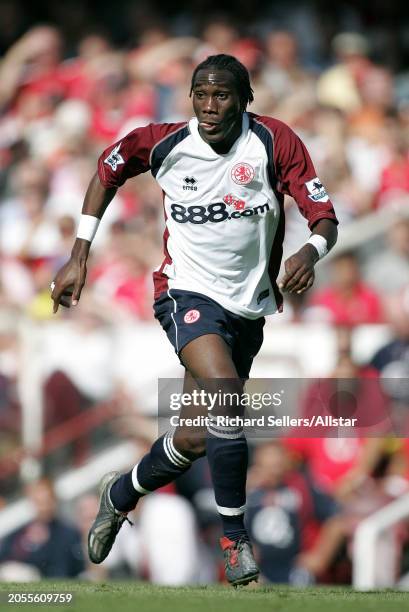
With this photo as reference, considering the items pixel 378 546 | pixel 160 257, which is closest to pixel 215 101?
pixel 378 546

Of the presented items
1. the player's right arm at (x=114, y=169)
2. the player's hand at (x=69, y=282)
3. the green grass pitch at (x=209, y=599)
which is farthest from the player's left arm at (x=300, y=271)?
the green grass pitch at (x=209, y=599)

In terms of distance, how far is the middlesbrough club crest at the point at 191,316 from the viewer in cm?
646

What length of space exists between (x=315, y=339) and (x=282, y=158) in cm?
410

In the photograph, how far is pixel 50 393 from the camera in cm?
1055

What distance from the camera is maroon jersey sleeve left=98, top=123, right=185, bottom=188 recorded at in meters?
6.59

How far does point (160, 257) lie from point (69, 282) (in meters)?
4.98

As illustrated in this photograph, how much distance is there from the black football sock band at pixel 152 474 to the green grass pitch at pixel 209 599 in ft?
1.59

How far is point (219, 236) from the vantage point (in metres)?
6.57

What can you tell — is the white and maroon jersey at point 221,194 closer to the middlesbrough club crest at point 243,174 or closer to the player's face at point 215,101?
the middlesbrough club crest at point 243,174

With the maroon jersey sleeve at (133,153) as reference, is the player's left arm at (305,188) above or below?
below

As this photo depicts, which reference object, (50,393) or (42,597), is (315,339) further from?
(42,597)

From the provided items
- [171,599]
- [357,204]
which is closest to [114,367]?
[357,204]

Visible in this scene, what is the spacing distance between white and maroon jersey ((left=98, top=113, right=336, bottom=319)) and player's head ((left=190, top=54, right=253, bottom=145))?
0.14m

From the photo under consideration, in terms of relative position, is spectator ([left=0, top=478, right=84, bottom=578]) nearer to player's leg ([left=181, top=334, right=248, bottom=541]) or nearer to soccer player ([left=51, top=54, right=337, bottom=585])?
soccer player ([left=51, top=54, right=337, bottom=585])
